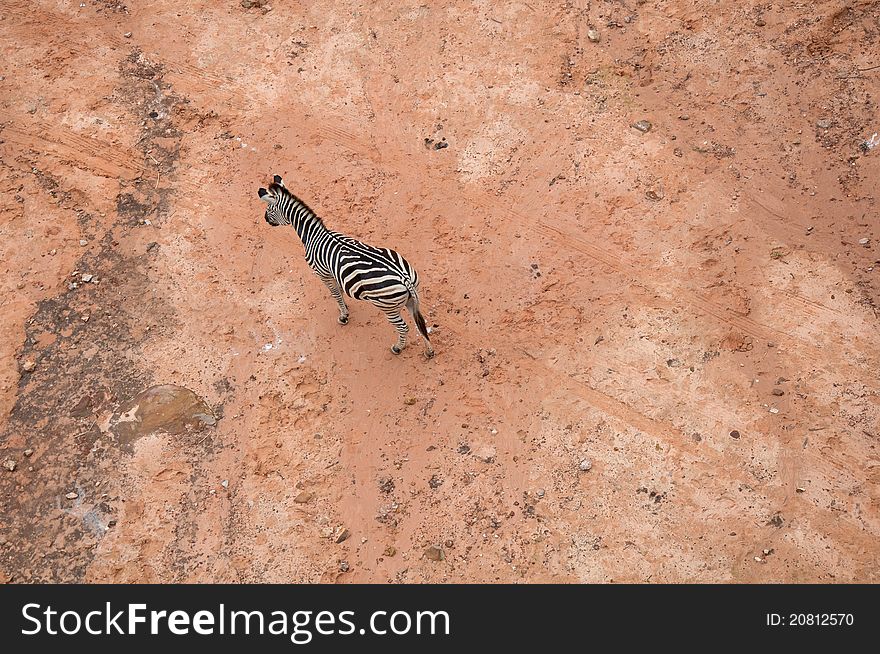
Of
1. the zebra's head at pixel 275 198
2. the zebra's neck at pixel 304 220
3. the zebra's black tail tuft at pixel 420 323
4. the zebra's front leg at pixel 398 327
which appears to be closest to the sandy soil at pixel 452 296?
the zebra's front leg at pixel 398 327

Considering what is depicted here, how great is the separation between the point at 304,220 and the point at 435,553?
168 inches

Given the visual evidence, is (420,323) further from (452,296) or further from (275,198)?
(275,198)

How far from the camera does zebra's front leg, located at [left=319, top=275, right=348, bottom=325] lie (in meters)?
8.07

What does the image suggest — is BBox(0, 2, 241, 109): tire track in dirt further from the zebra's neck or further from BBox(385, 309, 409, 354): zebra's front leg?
BBox(385, 309, 409, 354): zebra's front leg

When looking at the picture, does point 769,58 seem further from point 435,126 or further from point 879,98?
point 435,126

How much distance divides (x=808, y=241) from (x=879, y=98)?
2.69 meters

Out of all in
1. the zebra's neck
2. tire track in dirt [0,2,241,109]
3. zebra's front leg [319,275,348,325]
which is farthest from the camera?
tire track in dirt [0,2,241,109]

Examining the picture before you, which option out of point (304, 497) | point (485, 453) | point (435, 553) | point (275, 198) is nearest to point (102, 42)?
point (275, 198)

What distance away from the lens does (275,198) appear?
8203 mm

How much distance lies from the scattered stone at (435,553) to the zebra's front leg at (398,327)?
2.49 metres

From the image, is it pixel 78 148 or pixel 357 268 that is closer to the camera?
pixel 357 268

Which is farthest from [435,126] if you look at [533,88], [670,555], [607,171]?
[670,555]

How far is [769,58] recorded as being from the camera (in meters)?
9.74

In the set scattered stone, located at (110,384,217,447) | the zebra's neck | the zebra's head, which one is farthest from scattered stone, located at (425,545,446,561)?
the zebra's head
